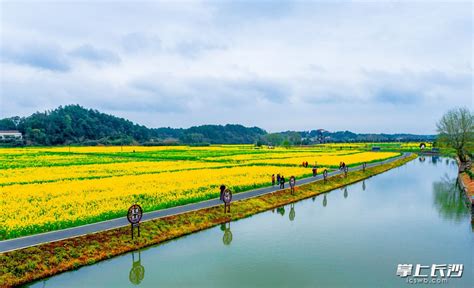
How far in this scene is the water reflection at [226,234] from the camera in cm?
1767

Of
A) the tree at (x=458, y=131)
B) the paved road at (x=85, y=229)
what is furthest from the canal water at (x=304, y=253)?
the tree at (x=458, y=131)

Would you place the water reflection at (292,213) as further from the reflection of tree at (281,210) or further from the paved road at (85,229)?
the paved road at (85,229)

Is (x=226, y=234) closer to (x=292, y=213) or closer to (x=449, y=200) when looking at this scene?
(x=292, y=213)

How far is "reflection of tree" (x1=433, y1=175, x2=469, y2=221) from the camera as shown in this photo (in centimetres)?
2455

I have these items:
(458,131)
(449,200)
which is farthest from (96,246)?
(458,131)

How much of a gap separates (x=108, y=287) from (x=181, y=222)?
22.0 feet

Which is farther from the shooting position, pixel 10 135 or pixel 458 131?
pixel 10 135

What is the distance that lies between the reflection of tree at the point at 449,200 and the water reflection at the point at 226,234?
43.2 ft

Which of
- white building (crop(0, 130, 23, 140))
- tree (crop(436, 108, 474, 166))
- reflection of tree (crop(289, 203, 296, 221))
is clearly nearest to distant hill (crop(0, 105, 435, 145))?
white building (crop(0, 130, 23, 140))

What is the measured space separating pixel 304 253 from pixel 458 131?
5399 centimetres

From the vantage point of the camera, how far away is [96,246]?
14.9 metres

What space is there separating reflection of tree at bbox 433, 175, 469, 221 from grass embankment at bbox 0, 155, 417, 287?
1179 centimetres

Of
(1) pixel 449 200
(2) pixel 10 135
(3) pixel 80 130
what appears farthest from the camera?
(3) pixel 80 130

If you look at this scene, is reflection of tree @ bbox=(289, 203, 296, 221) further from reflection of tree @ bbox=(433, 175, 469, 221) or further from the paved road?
reflection of tree @ bbox=(433, 175, 469, 221)
